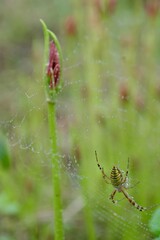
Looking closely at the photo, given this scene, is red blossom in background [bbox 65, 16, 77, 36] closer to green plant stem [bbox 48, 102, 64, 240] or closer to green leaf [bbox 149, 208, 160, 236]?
green plant stem [bbox 48, 102, 64, 240]

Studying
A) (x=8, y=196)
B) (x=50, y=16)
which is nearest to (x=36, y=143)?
(x=8, y=196)

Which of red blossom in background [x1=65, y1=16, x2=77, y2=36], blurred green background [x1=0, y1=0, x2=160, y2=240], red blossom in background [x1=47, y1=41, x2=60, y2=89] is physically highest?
red blossom in background [x1=65, y1=16, x2=77, y2=36]

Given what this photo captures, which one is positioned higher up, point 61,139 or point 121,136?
point 61,139

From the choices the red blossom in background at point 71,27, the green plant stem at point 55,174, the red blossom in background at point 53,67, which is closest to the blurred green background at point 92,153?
the red blossom in background at point 71,27

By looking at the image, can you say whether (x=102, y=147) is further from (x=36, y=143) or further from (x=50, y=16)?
(x=50, y=16)

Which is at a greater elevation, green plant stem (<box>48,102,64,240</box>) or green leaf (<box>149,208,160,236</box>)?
green plant stem (<box>48,102,64,240</box>)

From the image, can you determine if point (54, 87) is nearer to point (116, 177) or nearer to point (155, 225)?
point (116, 177)

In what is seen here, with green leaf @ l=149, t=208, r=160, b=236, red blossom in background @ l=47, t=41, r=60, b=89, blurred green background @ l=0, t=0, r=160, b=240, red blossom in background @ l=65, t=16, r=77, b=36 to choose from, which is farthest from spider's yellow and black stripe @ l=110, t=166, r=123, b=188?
red blossom in background @ l=65, t=16, r=77, b=36

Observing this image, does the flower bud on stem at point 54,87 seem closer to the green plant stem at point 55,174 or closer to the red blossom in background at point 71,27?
the green plant stem at point 55,174
